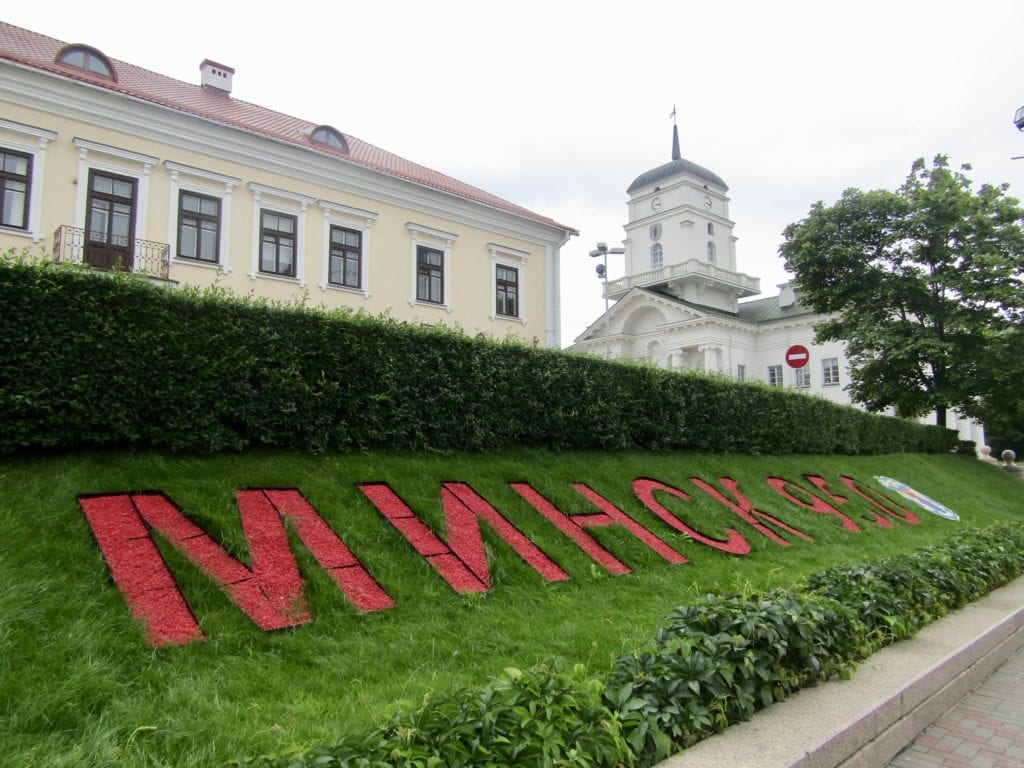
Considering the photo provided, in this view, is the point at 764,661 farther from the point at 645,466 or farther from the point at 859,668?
the point at 645,466

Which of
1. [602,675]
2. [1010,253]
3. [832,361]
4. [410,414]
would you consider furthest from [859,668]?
[832,361]

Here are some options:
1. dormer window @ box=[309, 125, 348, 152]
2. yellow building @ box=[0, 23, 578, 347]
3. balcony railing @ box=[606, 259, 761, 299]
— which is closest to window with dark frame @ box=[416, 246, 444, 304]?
yellow building @ box=[0, 23, 578, 347]

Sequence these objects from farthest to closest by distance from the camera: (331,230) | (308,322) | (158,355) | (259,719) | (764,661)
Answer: (331,230) < (308,322) < (158,355) < (764,661) < (259,719)

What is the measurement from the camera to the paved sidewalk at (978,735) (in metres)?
4.21

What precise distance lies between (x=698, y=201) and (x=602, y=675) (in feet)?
176

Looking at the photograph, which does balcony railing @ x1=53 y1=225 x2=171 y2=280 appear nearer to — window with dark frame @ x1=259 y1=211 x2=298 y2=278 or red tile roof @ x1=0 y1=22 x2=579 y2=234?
window with dark frame @ x1=259 y1=211 x2=298 y2=278

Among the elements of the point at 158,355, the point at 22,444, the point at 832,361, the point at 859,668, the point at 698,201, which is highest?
the point at 698,201

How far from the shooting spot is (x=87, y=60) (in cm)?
1750

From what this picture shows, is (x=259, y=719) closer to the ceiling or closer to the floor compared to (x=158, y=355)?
closer to the floor

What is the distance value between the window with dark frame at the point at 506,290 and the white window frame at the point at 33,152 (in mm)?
13099

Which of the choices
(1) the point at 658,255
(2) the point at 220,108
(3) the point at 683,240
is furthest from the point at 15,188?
(1) the point at 658,255

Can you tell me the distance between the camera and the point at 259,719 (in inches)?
155

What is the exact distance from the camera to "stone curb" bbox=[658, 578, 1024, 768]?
139 inches

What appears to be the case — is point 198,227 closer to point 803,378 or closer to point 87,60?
point 87,60
